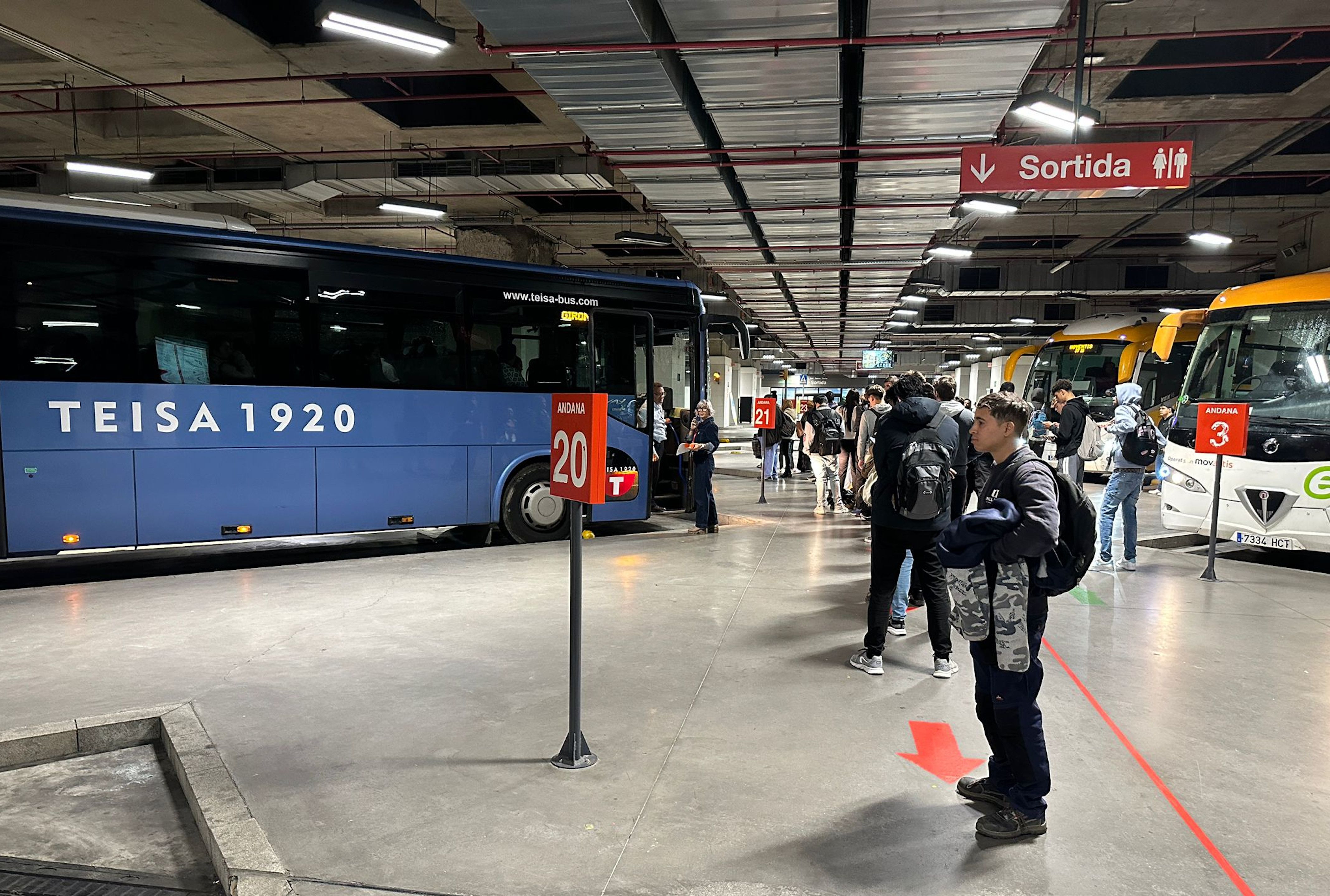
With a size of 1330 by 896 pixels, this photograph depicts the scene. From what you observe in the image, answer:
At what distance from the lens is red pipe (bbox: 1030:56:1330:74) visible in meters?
9.65

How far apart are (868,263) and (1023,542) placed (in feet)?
49.8

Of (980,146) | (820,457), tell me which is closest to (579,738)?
(980,146)

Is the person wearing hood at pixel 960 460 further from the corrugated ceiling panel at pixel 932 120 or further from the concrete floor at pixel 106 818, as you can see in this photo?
the concrete floor at pixel 106 818

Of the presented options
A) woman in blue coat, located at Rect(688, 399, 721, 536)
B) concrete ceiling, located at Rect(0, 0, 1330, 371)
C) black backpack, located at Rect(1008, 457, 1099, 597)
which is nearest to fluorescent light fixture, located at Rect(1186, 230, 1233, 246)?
concrete ceiling, located at Rect(0, 0, 1330, 371)

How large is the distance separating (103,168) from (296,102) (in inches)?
121

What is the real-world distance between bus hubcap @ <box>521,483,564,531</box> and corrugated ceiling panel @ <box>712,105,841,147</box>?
473 centimetres

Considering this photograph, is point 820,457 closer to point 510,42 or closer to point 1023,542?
point 510,42

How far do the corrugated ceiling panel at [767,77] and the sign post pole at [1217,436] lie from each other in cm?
512

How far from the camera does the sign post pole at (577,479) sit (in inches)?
149

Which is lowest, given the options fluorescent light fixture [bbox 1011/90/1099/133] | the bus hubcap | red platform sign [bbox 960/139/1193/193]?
the bus hubcap

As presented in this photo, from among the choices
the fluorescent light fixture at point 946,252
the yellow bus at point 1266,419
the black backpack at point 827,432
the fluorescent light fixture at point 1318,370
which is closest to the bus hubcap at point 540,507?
the black backpack at point 827,432

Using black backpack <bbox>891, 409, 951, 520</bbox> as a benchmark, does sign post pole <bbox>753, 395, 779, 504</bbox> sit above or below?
above

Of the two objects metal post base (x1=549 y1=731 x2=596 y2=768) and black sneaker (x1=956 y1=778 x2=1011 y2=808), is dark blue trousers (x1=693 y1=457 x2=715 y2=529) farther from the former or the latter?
black sneaker (x1=956 y1=778 x2=1011 y2=808)

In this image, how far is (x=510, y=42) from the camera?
7.19 meters
